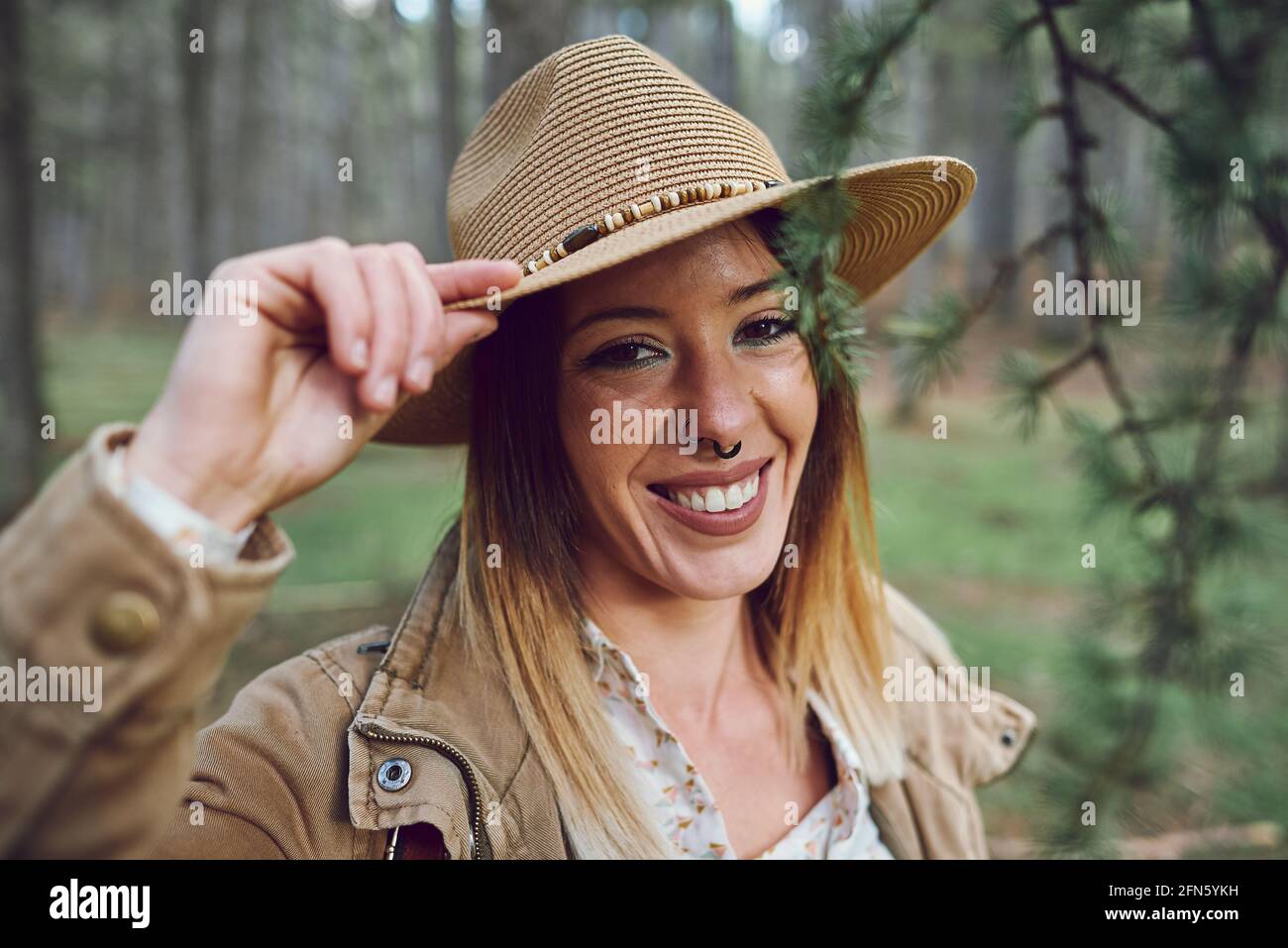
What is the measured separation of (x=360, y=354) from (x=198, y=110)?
13274mm

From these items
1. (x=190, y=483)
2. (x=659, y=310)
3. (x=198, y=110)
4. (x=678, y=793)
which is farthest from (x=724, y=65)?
(x=190, y=483)

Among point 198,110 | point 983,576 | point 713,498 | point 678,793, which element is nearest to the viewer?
point 713,498

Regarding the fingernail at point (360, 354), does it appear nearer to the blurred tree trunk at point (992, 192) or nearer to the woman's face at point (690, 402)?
the woman's face at point (690, 402)

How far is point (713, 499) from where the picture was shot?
1580 millimetres

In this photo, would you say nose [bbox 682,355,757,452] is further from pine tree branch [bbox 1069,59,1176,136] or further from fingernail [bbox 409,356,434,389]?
pine tree branch [bbox 1069,59,1176,136]

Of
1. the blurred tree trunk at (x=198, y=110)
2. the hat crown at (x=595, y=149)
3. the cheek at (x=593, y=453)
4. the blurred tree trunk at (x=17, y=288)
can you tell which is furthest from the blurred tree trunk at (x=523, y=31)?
the blurred tree trunk at (x=198, y=110)

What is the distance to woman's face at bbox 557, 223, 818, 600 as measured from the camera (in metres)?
1.50

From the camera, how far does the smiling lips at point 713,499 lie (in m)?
1.57

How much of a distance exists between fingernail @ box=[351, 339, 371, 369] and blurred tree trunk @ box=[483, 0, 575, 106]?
2.35 m

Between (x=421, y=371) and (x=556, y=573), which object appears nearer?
(x=421, y=371)

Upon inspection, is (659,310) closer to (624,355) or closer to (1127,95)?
(624,355)

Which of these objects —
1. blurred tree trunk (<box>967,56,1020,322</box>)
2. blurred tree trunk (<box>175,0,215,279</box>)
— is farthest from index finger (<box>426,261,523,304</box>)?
blurred tree trunk (<box>967,56,1020,322</box>)

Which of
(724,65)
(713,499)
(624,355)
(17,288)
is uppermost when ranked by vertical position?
(724,65)

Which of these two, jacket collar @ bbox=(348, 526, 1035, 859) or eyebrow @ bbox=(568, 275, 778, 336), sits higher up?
eyebrow @ bbox=(568, 275, 778, 336)
